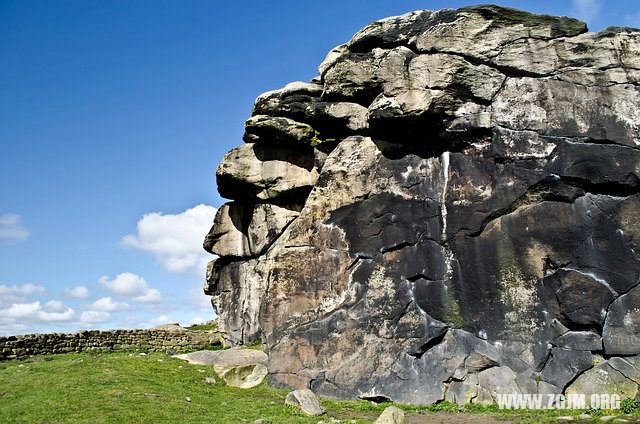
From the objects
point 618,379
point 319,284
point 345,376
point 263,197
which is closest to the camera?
point 618,379

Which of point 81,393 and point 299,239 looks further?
point 299,239

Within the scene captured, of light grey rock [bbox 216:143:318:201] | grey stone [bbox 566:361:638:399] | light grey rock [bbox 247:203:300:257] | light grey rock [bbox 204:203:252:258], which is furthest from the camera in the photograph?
light grey rock [bbox 204:203:252:258]

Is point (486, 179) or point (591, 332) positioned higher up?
point (486, 179)

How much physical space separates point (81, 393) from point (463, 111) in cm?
1581

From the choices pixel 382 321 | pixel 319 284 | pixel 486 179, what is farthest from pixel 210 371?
pixel 486 179

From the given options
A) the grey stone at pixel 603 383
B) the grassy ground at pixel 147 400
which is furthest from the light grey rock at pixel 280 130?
the grey stone at pixel 603 383

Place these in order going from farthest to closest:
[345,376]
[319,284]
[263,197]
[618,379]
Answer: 1. [263,197]
2. [319,284]
3. [345,376]
4. [618,379]

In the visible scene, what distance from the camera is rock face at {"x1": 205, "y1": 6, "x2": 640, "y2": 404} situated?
17.8 m

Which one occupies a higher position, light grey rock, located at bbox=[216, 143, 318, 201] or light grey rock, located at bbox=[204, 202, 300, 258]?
light grey rock, located at bbox=[216, 143, 318, 201]

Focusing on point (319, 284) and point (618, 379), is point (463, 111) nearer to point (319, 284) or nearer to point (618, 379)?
point (319, 284)

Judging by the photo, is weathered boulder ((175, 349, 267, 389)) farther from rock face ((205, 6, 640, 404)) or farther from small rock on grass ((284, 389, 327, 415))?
small rock on grass ((284, 389, 327, 415))

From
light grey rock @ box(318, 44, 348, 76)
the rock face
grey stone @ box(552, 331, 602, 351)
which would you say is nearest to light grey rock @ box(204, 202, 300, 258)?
the rock face

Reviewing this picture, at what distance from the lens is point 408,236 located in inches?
794

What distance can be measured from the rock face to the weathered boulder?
0.91 m
